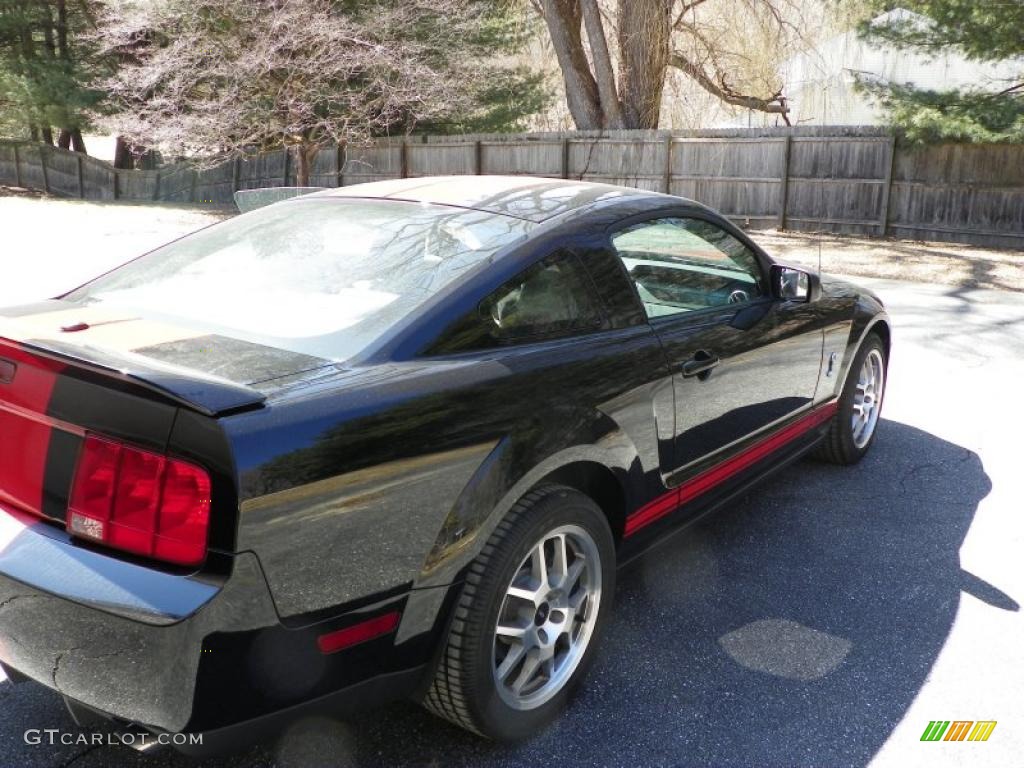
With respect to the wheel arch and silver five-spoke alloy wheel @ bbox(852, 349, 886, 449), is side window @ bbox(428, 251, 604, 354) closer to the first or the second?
the wheel arch

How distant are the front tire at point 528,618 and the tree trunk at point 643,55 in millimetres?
18719

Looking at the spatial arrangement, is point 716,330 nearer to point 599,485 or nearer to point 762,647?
point 599,485

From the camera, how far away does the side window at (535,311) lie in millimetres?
2541

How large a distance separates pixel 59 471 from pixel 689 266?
269 cm

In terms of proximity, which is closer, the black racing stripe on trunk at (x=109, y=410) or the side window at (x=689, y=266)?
the black racing stripe on trunk at (x=109, y=410)

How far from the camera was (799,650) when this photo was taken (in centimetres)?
311

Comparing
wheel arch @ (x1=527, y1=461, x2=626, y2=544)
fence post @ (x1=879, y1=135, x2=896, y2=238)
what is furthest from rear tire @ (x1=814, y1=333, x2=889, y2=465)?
fence post @ (x1=879, y1=135, x2=896, y2=238)

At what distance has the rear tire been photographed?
15.0 ft

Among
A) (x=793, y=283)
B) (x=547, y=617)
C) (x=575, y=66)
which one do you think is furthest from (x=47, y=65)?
(x=547, y=617)

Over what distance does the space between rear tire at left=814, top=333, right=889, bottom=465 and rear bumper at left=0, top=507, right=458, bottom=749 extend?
3.11 meters

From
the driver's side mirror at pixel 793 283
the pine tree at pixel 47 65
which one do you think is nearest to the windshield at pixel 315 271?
the driver's side mirror at pixel 793 283

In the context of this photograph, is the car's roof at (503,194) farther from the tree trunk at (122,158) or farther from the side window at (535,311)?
the tree trunk at (122,158)

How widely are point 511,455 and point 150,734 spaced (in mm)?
1063

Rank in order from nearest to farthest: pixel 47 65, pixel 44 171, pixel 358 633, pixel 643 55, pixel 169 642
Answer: pixel 169 642 → pixel 358 633 → pixel 643 55 → pixel 47 65 → pixel 44 171
